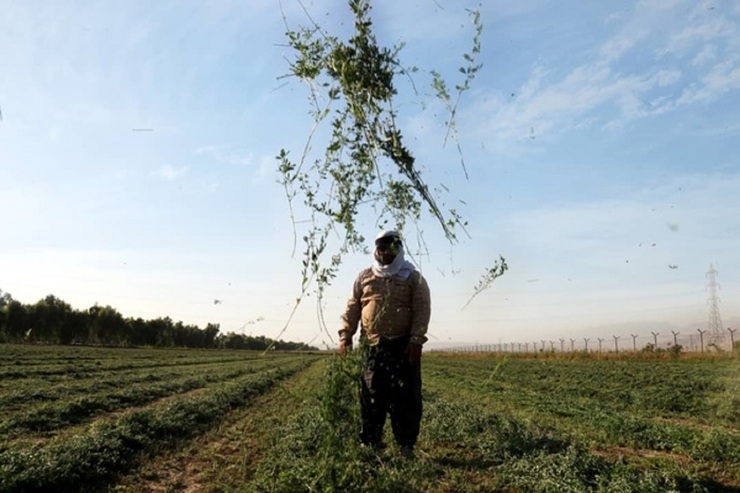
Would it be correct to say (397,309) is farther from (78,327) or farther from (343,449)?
(78,327)

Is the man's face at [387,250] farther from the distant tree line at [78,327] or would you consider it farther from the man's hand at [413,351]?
the distant tree line at [78,327]

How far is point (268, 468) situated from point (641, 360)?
3372cm

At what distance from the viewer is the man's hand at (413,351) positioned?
5.26m

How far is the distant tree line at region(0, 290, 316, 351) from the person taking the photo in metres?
63.2

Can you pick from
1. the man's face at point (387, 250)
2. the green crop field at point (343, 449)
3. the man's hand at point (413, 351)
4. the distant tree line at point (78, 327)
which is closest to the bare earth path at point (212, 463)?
the green crop field at point (343, 449)

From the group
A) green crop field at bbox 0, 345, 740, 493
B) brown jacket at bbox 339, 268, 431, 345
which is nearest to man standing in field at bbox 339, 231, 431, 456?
brown jacket at bbox 339, 268, 431, 345

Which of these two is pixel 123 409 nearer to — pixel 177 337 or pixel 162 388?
pixel 162 388

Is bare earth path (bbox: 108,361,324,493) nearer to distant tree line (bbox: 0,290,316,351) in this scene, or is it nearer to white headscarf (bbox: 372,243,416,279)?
white headscarf (bbox: 372,243,416,279)

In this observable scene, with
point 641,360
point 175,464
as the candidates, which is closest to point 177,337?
point 641,360

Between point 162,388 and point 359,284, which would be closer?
point 359,284

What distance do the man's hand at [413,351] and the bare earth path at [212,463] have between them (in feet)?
3.84

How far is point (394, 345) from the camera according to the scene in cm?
539

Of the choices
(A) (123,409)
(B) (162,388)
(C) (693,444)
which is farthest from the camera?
(B) (162,388)

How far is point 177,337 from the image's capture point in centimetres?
8625
